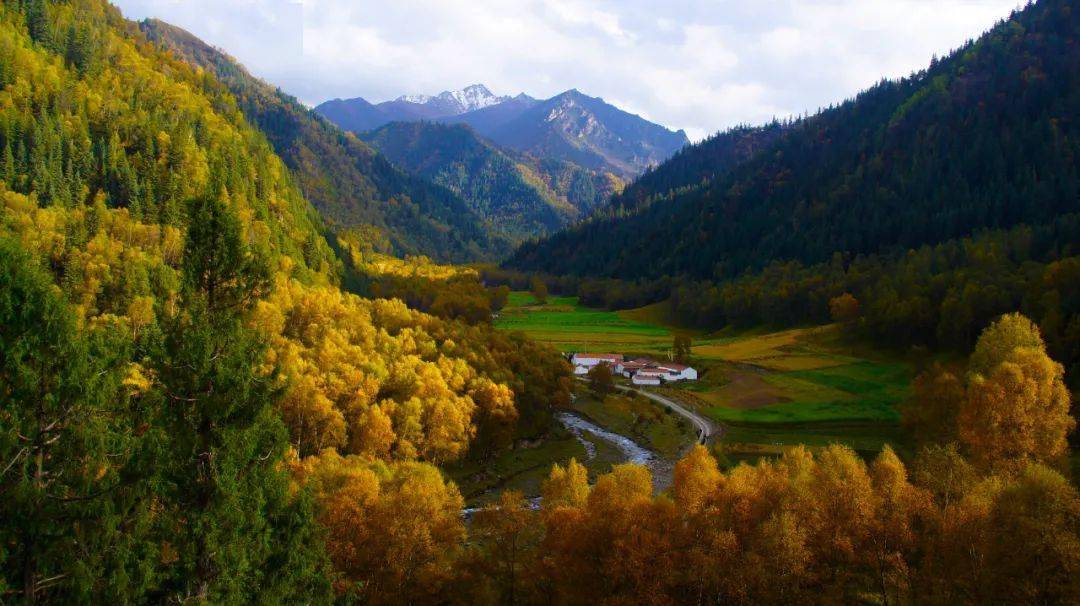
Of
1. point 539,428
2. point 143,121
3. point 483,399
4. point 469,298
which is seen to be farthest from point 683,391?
point 143,121

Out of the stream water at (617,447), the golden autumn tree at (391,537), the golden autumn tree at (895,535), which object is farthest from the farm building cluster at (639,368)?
the golden autumn tree at (895,535)

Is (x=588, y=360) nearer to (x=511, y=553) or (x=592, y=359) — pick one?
(x=592, y=359)

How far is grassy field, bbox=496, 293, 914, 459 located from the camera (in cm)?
8762

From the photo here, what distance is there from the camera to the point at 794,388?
10806 centimetres

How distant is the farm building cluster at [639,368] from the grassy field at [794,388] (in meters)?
3.74

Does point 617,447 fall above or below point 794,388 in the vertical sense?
below

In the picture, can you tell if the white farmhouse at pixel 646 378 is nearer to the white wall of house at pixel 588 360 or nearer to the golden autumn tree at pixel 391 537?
the white wall of house at pixel 588 360

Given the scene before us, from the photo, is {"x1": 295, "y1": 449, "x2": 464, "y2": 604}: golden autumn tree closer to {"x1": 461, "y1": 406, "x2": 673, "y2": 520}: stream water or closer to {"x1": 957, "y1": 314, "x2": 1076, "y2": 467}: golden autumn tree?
{"x1": 461, "y1": 406, "x2": 673, "y2": 520}: stream water

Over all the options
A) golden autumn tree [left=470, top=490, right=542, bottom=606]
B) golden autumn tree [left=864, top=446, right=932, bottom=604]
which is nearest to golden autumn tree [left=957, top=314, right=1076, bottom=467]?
golden autumn tree [left=864, top=446, right=932, bottom=604]

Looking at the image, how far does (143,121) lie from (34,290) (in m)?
146

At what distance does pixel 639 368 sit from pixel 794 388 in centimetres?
3370

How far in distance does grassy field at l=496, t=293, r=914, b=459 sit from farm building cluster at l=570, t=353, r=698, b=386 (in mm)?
3742

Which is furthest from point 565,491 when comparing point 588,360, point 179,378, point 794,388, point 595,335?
point 595,335

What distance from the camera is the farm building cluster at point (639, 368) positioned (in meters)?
126
